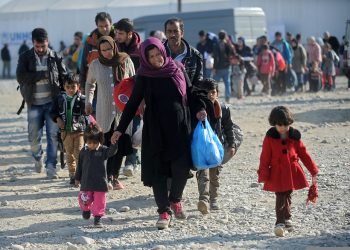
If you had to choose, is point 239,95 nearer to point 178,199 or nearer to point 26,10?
point 178,199

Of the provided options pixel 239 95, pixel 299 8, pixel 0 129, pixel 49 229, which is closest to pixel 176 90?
pixel 49 229

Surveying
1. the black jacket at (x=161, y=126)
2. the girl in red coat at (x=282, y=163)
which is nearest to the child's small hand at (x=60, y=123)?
the black jacket at (x=161, y=126)

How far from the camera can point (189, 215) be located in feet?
27.7

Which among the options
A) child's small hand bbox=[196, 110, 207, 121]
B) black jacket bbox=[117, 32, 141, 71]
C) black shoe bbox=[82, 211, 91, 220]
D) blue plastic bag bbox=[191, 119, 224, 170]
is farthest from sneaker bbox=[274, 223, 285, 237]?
black jacket bbox=[117, 32, 141, 71]

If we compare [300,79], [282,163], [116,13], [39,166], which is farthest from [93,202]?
[116,13]

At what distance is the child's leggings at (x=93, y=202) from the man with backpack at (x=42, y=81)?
2.87 metres

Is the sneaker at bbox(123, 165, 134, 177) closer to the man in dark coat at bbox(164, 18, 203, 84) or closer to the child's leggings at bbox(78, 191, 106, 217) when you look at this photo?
the man in dark coat at bbox(164, 18, 203, 84)

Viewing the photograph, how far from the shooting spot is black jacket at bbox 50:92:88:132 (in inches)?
412

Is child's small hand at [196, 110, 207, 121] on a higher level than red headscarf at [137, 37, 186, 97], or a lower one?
lower

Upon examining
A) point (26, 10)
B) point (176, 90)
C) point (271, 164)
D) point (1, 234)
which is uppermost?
point (26, 10)

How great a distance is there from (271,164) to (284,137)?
0.24 meters

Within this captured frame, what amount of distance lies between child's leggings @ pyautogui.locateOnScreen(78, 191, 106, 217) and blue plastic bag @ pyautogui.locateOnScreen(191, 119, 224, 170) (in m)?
0.89

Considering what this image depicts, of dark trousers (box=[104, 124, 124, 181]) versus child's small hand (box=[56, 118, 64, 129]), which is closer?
dark trousers (box=[104, 124, 124, 181])

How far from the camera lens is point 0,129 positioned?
58.9ft
